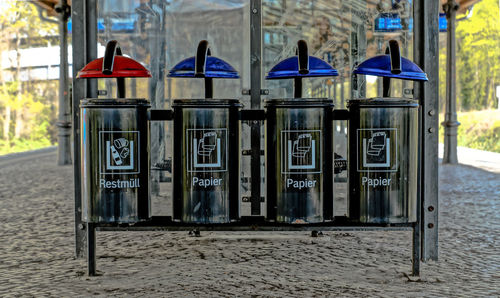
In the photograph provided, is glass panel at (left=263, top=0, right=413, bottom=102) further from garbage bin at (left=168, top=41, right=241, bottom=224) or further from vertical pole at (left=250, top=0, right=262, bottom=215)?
garbage bin at (left=168, top=41, right=241, bottom=224)

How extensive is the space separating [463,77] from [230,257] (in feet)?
120

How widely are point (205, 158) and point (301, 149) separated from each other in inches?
25.1

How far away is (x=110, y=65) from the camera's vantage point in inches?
171

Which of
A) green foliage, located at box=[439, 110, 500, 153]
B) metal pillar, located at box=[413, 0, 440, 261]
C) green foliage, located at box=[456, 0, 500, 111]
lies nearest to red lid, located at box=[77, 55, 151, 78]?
metal pillar, located at box=[413, 0, 440, 261]

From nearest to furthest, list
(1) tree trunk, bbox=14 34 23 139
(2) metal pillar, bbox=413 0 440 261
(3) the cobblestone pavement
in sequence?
(3) the cobblestone pavement, (2) metal pillar, bbox=413 0 440 261, (1) tree trunk, bbox=14 34 23 139

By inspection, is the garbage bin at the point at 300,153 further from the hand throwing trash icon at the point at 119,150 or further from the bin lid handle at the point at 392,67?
the hand throwing trash icon at the point at 119,150

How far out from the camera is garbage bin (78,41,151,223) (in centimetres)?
430

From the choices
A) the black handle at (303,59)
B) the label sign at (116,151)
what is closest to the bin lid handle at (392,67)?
the black handle at (303,59)

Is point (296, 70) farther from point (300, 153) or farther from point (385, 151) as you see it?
point (385, 151)

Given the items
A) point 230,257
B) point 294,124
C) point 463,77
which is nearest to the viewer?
point 294,124

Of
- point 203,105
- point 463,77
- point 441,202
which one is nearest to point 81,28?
point 203,105

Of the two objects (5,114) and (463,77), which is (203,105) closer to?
(5,114)

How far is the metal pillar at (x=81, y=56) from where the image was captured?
16.3 ft

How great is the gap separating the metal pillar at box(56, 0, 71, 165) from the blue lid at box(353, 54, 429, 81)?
11.3 m
